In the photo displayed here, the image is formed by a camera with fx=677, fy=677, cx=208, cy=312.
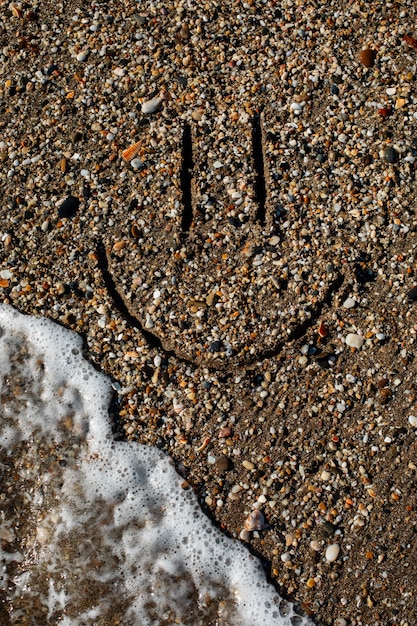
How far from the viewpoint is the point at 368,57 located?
341cm

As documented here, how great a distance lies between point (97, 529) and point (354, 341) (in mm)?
1486

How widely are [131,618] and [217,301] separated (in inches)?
59.0

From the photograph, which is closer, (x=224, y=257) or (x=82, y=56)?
(x=224, y=257)

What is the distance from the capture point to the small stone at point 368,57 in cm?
341

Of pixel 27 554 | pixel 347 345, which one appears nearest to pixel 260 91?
pixel 347 345

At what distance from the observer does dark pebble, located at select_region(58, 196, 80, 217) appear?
11.1 ft

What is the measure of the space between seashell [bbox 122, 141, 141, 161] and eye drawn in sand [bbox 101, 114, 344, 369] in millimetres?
154

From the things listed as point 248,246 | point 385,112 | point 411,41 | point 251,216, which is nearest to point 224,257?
point 248,246

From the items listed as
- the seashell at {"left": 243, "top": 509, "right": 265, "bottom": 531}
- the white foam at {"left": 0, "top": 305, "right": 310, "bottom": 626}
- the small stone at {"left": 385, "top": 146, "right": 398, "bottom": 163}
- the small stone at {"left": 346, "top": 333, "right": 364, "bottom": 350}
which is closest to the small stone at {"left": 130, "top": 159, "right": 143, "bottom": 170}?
the white foam at {"left": 0, "top": 305, "right": 310, "bottom": 626}

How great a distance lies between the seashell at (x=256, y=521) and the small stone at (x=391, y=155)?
70.0 inches

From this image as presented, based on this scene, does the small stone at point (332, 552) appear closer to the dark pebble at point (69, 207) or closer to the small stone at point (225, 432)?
the small stone at point (225, 432)

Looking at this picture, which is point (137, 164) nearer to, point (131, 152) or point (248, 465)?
point (131, 152)

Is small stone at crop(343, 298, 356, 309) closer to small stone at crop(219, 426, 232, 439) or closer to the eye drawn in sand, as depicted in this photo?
the eye drawn in sand

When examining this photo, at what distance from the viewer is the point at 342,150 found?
10.9 ft
